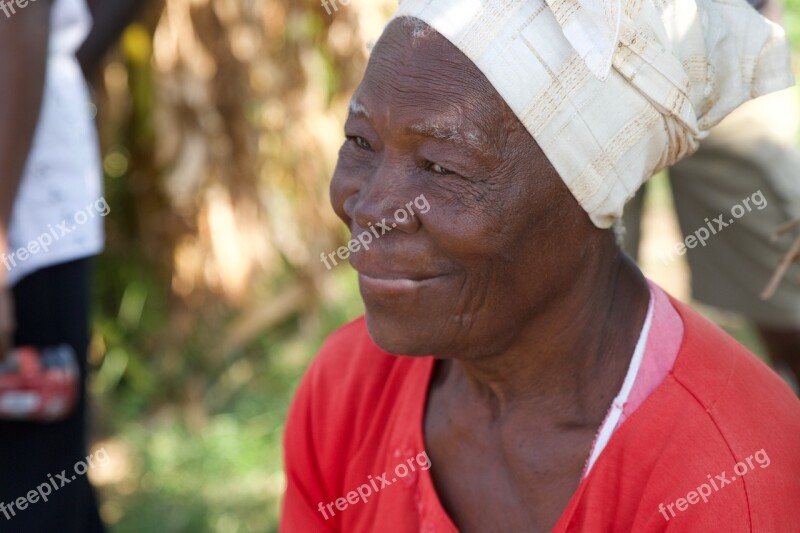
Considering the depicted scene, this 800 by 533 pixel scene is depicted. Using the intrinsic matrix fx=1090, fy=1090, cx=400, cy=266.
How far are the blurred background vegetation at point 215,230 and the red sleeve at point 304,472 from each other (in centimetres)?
207

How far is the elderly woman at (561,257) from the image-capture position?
1625 millimetres

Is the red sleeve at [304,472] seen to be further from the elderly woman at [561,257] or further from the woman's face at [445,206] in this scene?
the woman's face at [445,206]

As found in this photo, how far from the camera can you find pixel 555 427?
184cm

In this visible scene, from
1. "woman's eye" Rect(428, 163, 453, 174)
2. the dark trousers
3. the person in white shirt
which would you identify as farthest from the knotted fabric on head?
the dark trousers

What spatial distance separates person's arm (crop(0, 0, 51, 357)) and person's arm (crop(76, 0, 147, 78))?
46.4 inches

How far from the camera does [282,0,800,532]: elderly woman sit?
1625 millimetres

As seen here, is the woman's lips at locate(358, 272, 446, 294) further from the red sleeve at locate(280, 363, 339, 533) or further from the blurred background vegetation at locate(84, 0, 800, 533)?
the blurred background vegetation at locate(84, 0, 800, 533)

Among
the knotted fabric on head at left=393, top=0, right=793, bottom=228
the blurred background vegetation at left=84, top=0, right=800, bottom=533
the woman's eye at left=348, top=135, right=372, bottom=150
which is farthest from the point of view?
the blurred background vegetation at left=84, top=0, right=800, bottom=533

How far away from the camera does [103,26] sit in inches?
143

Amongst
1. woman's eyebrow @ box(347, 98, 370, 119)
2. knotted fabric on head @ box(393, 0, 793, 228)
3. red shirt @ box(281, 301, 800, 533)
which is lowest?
red shirt @ box(281, 301, 800, 533)

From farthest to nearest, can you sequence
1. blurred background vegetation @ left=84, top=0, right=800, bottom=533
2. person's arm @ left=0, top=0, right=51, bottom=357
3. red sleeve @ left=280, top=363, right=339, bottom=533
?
blurred background vegetation @ left=84, top=0, right=800, bottom=533
person's arm @ left=0, top=0, right=51, bottom=357
red sleeve @ left=280, top=363, right=339, bottom=533

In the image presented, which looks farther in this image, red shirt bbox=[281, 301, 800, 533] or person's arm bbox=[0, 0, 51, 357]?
person's arm bbox=[0, 0, 51, 357]

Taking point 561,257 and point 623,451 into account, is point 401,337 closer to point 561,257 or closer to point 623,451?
point 561,257

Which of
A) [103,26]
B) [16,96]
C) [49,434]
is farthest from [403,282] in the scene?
[103,26]
